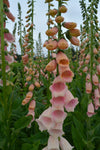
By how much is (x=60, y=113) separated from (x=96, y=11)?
6.91 ft

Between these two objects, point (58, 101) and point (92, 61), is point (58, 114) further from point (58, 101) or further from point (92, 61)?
point (92, 61)

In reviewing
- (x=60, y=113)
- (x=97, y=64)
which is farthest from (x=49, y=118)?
(x=97, y=64)

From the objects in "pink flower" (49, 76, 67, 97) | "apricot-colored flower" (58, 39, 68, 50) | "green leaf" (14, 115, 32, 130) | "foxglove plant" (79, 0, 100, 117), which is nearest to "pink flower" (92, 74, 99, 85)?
"foxglove plant" (79, 0, 100, 117)

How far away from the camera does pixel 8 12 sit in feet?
6.38

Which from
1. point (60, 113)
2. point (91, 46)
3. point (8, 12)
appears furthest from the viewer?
point (91, 46)

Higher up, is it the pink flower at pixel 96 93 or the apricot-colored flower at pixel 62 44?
the pink flower at pixel 96 93

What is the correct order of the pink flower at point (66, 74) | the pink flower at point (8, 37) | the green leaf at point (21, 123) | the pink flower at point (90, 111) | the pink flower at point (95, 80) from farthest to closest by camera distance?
the pink flower at point (95, 80) < the pink flower at point (90, 111) < the green leaf at point (21, 123) < the pink flower at point (8, 37) < the pink flower at point (66, 74)

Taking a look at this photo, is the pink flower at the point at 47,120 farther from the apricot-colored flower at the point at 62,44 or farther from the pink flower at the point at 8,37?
the pink flower at the point at 8,37

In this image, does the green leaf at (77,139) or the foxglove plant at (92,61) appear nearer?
the green leaf at (77,139)

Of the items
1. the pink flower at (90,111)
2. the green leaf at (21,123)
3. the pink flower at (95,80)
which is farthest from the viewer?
the pink flower at (95,80)

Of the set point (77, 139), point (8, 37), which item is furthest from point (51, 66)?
point (77, 139)

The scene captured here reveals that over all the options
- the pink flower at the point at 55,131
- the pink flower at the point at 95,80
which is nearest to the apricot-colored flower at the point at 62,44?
the pink flower at the point at 55,131

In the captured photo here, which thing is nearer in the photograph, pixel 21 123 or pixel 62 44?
pixel 62 44

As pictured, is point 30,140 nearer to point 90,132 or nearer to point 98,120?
point 90,132
